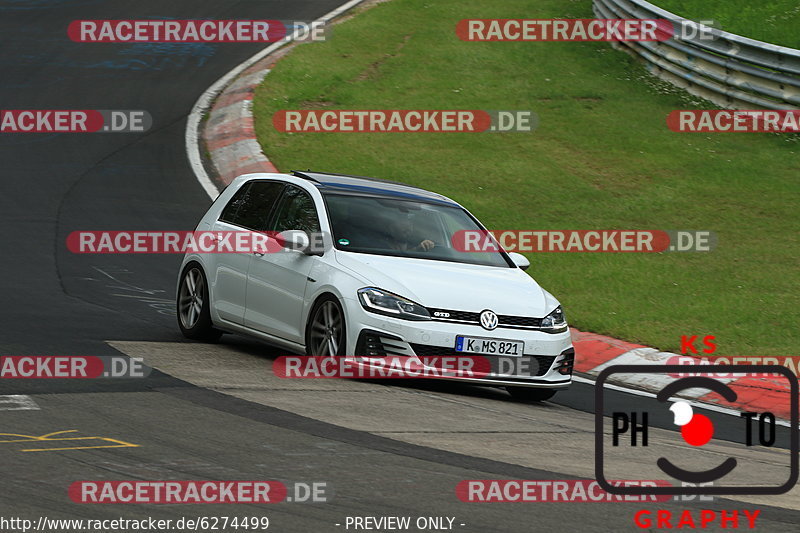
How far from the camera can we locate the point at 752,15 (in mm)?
25312

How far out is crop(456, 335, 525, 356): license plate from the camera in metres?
9.67

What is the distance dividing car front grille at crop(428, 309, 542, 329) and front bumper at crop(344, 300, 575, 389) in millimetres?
35

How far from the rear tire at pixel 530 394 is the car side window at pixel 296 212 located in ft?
7.22

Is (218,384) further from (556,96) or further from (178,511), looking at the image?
(556,96)

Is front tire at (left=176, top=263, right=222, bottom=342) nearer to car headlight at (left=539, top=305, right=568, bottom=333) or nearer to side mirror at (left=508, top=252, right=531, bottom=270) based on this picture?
side mirror at (left=508, top=252, right=531, bottom=270)

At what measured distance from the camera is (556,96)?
23609mm

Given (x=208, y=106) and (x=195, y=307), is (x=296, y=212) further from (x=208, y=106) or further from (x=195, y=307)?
(x=208, y=106)

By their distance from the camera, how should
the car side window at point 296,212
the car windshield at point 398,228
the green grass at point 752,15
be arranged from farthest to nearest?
the green grass at point 752,15 → the car side window at point 296,212 → the car windshield at point 398,228

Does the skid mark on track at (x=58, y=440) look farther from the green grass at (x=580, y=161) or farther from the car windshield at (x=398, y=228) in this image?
the green grass at (x=580, y=161)

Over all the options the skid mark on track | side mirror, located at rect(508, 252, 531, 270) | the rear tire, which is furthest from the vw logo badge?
the skid mark on track

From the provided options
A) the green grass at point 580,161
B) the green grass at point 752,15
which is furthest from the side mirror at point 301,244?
the green grass at point 752,15

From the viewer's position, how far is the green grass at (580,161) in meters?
13.8

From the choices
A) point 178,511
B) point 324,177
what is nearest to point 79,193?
point 324,177

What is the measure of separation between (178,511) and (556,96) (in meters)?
18.6
